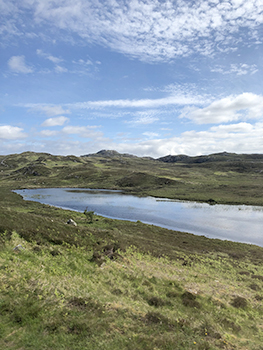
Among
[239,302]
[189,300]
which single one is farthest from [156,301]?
[239,302]

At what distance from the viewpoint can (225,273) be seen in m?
29.4

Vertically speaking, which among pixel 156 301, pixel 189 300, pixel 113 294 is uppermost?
pixel 113 294

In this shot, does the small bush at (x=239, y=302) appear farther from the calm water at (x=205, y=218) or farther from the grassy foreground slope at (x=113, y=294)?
the calm water at (x=205, y=218)

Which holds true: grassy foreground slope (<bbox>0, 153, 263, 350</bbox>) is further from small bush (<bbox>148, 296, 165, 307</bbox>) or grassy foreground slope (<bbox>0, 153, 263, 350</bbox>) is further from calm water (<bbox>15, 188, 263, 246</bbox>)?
calm water (<bbox>15, 188, 263, 246</bbox>)

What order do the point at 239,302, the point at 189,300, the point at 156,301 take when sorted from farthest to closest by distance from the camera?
1. the point at 239,302
2. the point at 189,300
3. the point at 156,301

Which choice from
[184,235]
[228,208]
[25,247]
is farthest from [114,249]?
[228,208]

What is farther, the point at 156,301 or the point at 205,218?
the point at 205,218

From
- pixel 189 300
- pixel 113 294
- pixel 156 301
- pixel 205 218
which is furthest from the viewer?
pixel 205 218

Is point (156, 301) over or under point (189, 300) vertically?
over

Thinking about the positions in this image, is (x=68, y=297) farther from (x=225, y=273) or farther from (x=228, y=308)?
(x=225, y=273)

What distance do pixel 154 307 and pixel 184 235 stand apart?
3712 centimetres

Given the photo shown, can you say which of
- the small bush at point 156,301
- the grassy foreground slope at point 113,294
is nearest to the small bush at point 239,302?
the grassy foreground slope at point 113,294

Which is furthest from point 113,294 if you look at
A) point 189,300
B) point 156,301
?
point 189,300

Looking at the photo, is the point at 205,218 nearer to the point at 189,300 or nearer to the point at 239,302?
the point at 239,302
